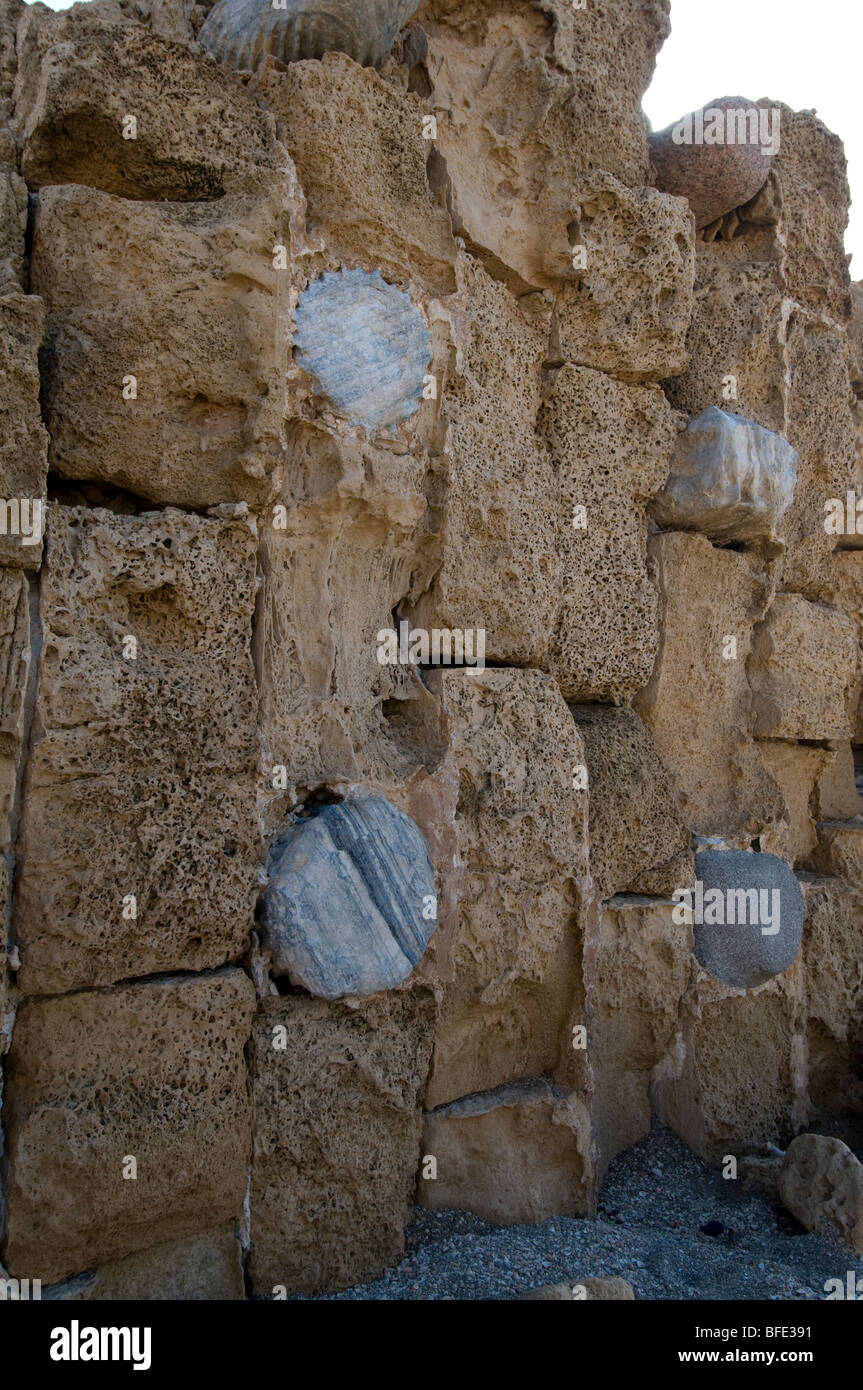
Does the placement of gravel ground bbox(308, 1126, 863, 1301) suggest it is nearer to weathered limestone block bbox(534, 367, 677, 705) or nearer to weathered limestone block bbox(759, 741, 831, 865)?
weathered limestone block bbox(759, 741, 831, 865)

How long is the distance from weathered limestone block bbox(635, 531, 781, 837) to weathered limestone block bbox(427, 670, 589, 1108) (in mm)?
655

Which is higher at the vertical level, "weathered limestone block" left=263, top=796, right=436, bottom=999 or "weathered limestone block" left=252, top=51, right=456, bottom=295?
"weathered limestone block" left=252, top=51, right=456, bottom=295

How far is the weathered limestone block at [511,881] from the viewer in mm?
2762

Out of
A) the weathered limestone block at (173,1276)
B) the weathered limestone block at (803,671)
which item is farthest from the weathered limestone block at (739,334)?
the weathered limestone block at (173,1276)

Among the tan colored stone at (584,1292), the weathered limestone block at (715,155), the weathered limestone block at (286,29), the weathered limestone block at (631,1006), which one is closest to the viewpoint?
the tan colored stone at (584,1292)

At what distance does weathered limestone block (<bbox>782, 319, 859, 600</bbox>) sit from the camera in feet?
13.1

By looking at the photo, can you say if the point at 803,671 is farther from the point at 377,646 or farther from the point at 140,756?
the point at 140,756

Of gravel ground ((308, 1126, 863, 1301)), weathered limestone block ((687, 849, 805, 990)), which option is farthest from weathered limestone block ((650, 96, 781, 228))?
gravel ground ((308, 1126, 863, 1301))

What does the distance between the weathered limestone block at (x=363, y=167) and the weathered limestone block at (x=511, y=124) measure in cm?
15

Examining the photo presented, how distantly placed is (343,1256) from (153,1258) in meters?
0.47

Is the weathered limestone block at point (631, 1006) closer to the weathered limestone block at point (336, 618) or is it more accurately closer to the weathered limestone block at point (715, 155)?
the weathered limestone block at point (336, 618)

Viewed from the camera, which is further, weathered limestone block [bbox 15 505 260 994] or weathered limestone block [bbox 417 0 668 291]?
weathered limestone block [bbox 417 0 668 291]

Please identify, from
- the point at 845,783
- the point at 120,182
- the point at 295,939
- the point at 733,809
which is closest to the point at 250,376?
the point at 120,182

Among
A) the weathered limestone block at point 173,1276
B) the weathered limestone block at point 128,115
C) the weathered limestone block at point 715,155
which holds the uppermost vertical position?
the weathered limestone block at point 715,155
